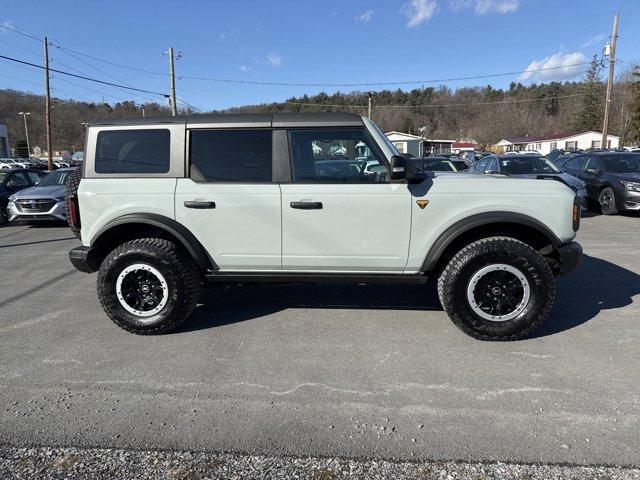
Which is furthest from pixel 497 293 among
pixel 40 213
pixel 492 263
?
pixel 40 213

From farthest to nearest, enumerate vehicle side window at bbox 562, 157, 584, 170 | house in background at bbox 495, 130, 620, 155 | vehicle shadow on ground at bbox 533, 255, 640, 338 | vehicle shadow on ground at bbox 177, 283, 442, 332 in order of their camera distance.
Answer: house in background at bbox 495, 130, 620, 155 < vehicle side window at bbox 562, 157, 584, 170 < vehicle shadow on ground at bbox 177, 283, 442, 332 < vehicle shadow on ground at bbox 533, 255, 640, 338

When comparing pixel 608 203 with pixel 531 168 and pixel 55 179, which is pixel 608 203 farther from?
pixel 55 179

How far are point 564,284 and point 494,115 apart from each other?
331ft

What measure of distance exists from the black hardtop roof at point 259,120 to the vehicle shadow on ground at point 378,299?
1.97 meters

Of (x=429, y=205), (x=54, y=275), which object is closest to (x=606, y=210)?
(x=429, y=205)

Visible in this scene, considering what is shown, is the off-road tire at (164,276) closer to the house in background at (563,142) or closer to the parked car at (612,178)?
the parked car at (612,178)

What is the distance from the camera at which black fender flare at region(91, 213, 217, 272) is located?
4105 millimetres

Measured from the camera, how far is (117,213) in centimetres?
417

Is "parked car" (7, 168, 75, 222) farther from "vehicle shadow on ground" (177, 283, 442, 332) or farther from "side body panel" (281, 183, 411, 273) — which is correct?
"side body panel" (281, 183, 411, 273)

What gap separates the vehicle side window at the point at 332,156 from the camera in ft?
13.3

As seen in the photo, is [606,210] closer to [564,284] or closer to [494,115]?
[564,284]

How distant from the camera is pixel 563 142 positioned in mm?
71688

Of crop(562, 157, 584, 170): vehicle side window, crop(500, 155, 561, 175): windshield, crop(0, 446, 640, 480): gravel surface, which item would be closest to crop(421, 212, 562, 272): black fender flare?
crop(0, 446, 640, 480): gravel surface

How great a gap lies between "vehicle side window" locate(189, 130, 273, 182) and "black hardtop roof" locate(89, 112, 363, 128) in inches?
3.0
